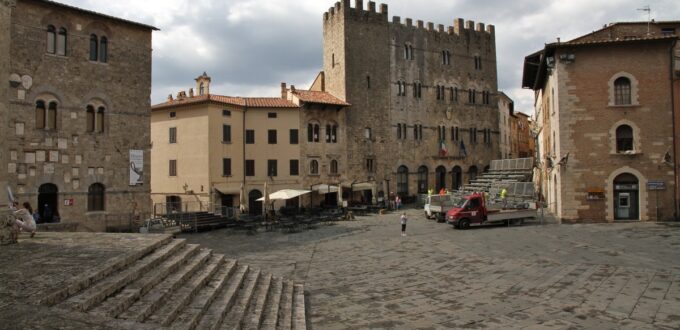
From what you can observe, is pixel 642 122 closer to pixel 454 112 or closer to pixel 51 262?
pixel 454 112

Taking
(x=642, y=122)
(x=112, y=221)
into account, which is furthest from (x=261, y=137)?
(x=642, y=122)

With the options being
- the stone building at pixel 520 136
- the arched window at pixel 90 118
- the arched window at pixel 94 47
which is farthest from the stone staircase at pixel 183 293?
the stone building at pixel 520 136

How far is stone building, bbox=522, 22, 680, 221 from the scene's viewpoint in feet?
74.9

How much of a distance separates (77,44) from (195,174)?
12.2m

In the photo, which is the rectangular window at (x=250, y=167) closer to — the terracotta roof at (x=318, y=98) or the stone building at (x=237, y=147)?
the stone building at (x=237, y=147)

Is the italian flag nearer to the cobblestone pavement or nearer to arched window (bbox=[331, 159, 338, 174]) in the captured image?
arched window (bbox=[331, 159, 338, 174])

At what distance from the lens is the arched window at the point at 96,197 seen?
23.1 metres

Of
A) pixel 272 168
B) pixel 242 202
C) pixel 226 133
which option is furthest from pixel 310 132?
pixel 242 202

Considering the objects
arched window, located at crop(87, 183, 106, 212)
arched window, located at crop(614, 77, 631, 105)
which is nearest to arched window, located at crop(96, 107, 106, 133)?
arched window, located at crop(87, 183, 106, 212)

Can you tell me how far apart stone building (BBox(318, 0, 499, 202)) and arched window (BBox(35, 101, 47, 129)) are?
21139 millimetres

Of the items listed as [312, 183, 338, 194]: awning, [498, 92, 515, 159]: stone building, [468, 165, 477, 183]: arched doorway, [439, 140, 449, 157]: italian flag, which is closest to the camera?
[312, 183, 338, 194]: awning

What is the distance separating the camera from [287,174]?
A: 35375 mm

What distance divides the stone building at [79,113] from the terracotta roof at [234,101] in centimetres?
715

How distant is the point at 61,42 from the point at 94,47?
5.04 ft
